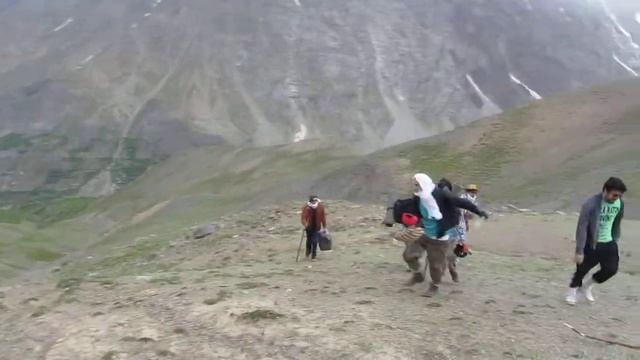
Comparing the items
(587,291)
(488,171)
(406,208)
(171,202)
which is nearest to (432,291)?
(406,208)

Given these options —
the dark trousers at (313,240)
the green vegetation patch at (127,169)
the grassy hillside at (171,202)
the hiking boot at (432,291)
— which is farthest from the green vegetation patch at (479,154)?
the green vegetation patch at (127,169)

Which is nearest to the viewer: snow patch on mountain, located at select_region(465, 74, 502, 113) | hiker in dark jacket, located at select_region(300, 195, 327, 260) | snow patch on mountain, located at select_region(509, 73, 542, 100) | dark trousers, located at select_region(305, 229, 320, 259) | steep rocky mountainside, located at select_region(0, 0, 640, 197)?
hiker in dark jacket, located at select_region(300, 195, 327, 260)

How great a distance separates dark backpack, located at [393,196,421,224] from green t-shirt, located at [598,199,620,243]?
297cm

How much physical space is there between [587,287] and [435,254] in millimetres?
2991

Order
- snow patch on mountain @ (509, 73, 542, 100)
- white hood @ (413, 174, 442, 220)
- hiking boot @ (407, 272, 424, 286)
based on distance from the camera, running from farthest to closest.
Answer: snow patch on mountain @ (509, 73, 542, 100)
hiking boot @ (407, 272, 424, 286)
white hood @ (413, 174, 442, 220)

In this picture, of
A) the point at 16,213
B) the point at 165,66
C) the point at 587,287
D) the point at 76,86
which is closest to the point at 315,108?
the point at 165,66

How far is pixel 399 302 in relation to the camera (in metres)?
14.1

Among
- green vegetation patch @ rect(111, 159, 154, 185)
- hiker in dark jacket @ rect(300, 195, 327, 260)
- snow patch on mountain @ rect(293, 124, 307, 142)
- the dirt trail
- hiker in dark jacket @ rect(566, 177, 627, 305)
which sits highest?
snow patch on mountain @ rect(293, 124, 307, 142)

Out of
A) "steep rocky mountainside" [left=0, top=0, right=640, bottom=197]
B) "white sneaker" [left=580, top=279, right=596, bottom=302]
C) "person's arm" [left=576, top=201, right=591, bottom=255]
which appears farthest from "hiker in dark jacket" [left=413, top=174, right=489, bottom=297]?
"steep rocky mountainside" [left=0, top=0, right=640, bottom=197]

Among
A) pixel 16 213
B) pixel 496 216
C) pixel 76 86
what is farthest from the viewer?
pixel 76 86

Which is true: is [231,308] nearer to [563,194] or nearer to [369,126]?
[563,194]

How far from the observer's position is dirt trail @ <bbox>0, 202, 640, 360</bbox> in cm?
1190

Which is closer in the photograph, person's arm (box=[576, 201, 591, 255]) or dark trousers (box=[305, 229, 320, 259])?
person's arm (box=[576, 201, 591, 255])

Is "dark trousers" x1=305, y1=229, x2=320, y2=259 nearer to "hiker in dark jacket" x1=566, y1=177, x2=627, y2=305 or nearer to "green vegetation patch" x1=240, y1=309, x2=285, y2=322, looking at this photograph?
"green vegetation patch" x1=240, y1=309, x2=285, y2=322
